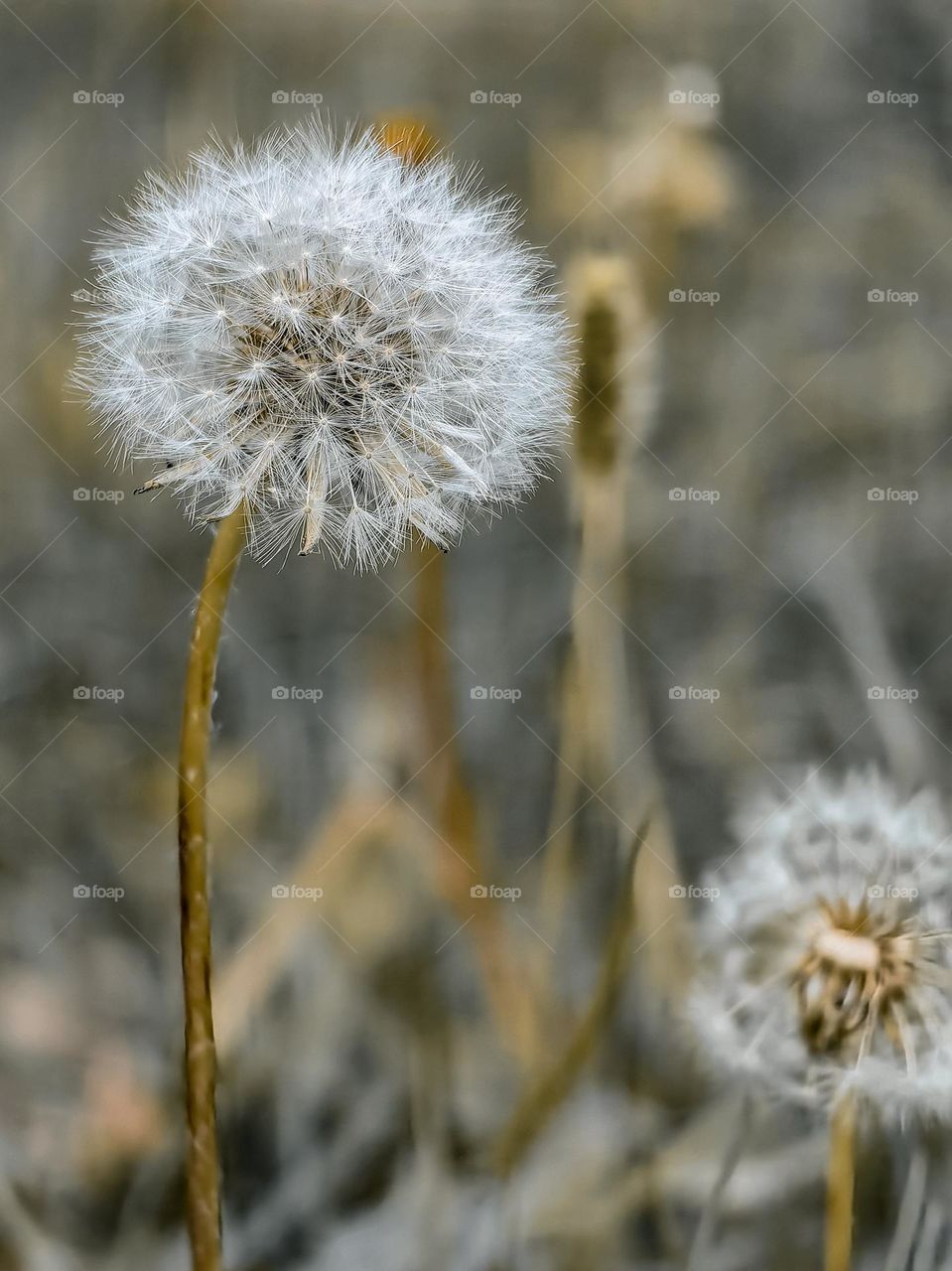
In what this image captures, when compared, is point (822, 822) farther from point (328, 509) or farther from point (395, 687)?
point (328, 509)

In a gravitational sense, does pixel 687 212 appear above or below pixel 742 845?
above

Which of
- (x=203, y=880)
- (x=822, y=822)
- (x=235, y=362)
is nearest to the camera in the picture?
(x=235, y=362)

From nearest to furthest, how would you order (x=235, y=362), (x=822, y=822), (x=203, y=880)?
1. (x=235, y=362)
2. (x=203, y=880)
3. (x=822, y=822)

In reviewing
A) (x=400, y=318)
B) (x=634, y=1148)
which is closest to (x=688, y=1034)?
(x=634, y=1148)

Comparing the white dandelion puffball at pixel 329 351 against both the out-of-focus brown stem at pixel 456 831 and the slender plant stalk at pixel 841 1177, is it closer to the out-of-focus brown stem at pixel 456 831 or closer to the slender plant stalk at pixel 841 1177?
the out-of-focus brown stem at pixel 456 831

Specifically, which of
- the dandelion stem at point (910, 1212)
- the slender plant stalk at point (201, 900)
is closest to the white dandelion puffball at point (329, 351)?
the slender plant stalk at point (201, 900)

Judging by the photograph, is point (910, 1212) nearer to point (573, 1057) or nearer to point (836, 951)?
point (836, 951)

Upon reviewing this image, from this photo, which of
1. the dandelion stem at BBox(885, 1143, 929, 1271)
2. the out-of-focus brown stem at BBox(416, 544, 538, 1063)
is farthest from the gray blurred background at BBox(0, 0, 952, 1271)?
the dandelion stem at BBox(885, 1143, 929, 1271)
